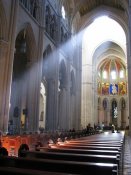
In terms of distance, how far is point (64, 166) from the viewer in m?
3.38

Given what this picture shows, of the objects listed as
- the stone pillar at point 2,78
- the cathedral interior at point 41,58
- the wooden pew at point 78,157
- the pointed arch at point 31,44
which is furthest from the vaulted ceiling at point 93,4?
the wooden pew at point 78,157

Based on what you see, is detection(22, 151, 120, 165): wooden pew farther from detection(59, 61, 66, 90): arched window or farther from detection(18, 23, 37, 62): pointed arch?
detection(59, 61, 66, 90): arched window

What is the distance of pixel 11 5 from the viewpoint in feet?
47.1

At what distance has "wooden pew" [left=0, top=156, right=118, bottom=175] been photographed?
304 cm

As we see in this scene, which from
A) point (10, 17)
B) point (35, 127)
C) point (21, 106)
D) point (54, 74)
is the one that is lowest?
point (35, 127)

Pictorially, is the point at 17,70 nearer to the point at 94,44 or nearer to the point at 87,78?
the point at 87,78

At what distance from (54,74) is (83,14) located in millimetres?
15441

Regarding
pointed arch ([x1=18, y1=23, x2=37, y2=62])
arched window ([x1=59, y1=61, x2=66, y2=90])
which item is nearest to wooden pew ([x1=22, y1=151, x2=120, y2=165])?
pointed arch ([x1=18, y1=23, x2=37, y2=62])

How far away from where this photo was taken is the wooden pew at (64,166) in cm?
304

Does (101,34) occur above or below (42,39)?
above

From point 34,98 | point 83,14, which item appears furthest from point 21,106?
point 83,14

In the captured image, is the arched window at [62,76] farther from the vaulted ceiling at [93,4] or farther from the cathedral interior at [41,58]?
the vaulted ceiling at [93,4]

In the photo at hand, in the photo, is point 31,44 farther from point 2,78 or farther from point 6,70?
point 2,78

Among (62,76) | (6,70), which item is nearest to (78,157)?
(6,70)
